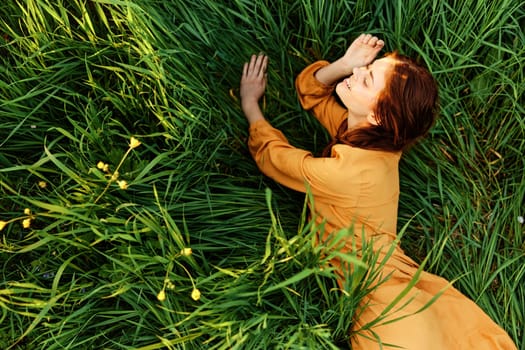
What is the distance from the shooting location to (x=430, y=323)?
1.47 meters

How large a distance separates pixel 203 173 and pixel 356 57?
73 centimetres

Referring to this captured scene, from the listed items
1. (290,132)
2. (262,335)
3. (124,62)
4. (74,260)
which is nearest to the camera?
(262,335)

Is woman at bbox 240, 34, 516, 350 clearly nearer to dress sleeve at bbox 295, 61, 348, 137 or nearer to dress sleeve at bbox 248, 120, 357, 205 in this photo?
dress sleeve at bbox 248, 120, 357, 205

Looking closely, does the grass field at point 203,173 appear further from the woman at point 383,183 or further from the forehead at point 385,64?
the forehead at point 385,64

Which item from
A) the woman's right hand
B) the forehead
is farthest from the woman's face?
the woman's right hand

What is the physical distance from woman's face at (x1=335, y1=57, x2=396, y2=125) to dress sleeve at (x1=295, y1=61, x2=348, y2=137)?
0.18 meters

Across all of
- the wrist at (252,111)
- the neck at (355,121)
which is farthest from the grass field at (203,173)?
the neck at (355,121)

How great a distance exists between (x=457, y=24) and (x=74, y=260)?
169cm

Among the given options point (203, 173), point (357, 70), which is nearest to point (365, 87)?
point (357, 70)

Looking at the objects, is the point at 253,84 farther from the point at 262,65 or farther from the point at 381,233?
the point at 381,233

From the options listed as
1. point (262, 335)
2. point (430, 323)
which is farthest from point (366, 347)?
point (262, 335)

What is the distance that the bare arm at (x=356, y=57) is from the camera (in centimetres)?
172

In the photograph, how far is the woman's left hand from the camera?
1763 mm

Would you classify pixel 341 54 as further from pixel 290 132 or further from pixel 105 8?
pixel 105 8
